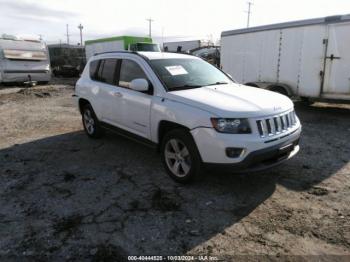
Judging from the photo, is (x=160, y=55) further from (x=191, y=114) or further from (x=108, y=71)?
(x=191, y=114)

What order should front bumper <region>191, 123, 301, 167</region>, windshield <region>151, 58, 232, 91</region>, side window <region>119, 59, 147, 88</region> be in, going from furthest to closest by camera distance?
1. side window <region>119, 59, 147, 88</region>
2. windshield <region>151, 58, 232, 91</region>
3. front bumper <region>191, 123, 301, 167</region>

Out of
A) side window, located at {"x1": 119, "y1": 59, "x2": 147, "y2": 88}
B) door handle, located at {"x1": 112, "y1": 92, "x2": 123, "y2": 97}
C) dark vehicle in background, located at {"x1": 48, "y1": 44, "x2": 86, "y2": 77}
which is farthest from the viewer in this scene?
dark vehicle in background, located at {"x1": 48, "y1": 44, "x2": 86, "y2": 77}

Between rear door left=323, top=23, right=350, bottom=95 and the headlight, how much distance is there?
596cm

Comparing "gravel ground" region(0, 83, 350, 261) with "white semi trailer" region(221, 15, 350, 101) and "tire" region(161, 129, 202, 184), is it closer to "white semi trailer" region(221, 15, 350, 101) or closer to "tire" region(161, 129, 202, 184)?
"tire" region(161, 129, 202, 184)

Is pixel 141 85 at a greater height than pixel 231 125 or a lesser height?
greater

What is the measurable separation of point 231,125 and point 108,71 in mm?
3080

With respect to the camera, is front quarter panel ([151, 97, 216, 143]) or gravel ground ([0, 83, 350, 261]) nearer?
gravel ground ([0, 83, 350, 261])

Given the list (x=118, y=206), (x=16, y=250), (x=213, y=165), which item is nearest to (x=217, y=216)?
(x=213, y=165)

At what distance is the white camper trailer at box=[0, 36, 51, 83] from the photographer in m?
17.9

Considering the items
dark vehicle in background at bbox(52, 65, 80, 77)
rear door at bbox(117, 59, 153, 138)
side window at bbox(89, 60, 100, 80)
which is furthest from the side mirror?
dark vehicle in background at bbox(52, 65, 80, 77)

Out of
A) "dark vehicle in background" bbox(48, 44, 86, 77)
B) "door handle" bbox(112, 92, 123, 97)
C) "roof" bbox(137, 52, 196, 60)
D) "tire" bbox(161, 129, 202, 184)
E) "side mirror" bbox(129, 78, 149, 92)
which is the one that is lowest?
"tire" bbox(161, 129, 202, 184)

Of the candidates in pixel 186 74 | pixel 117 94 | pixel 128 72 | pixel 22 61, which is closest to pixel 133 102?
pixel 117 94

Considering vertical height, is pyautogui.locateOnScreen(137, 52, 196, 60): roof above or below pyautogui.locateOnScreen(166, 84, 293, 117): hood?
above

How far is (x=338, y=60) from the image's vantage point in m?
8.55
